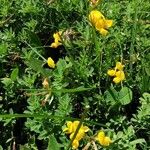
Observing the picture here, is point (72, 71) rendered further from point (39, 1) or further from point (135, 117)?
point (39, 1)

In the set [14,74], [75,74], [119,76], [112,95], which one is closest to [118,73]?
[119,76]

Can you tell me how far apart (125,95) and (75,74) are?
0.31 m

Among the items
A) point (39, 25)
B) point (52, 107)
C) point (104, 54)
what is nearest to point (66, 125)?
point (52, 107)

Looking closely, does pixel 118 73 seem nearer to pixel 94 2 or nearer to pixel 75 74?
pixel 75 74

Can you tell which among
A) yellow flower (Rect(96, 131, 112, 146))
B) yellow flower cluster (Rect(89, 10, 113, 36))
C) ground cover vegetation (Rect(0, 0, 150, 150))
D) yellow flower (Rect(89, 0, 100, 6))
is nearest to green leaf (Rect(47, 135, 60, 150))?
ground cover vegetation (Rect(0, 0, 150, 150))

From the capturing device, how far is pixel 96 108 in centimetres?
238

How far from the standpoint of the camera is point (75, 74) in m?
2.38

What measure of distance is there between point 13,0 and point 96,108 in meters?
1.01

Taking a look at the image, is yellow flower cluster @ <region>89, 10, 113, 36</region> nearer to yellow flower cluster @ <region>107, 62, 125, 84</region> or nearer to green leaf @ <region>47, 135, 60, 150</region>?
yellow flower cluster @ <region>107, 62, 125, 84</region>

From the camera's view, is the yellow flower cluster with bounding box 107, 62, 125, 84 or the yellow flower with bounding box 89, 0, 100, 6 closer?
the yellow flower cluster with bounding box 107, 62, 125, 84

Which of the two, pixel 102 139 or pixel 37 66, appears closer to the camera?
pixel 102 139

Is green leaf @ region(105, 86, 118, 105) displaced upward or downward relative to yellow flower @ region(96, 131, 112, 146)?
upward

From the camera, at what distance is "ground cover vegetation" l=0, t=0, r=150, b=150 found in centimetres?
222

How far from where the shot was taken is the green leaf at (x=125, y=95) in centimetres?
232
